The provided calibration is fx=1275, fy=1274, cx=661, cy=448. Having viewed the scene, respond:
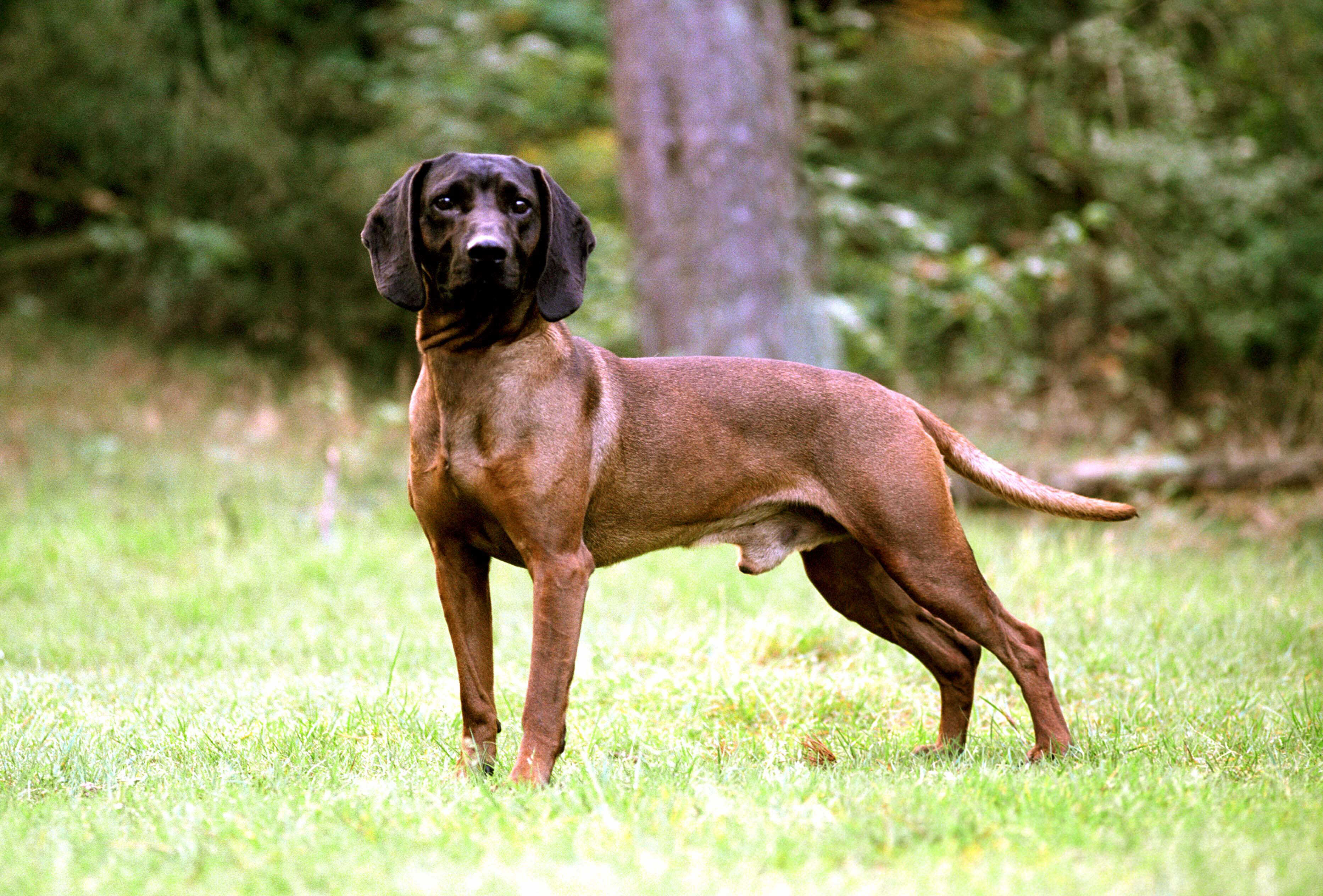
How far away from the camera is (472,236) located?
3.62 m

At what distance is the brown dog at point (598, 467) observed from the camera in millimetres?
3715

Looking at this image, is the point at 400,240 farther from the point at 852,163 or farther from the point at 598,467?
the point at 852,163

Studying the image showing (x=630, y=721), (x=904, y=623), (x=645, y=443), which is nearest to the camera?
(x=645, y=443)

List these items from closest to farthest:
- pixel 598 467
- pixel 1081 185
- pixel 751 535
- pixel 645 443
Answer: pixel 598 467 < pixel 645 443 < pixel 751 535 < pixel 1081 185

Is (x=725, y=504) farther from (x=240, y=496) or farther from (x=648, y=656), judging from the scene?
(x=240, y=496)

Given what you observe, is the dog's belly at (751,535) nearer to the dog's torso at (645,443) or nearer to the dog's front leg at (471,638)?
the dog's torso at (645,443)

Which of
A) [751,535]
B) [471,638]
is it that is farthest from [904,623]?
[471,638]

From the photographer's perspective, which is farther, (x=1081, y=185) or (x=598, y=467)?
(x=1081, y=185)

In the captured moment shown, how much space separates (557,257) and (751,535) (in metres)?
1.13

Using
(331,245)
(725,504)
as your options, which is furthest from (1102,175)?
(725,504)

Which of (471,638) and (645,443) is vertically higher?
(645,443)

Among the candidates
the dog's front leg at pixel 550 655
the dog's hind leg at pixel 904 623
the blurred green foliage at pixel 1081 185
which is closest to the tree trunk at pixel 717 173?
the blurred green foliage at pixel 1081 185

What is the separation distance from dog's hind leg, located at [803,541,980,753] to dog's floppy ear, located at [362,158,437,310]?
173 centimetres

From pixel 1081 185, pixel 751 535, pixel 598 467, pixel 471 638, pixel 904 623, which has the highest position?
pixel 1081 185
